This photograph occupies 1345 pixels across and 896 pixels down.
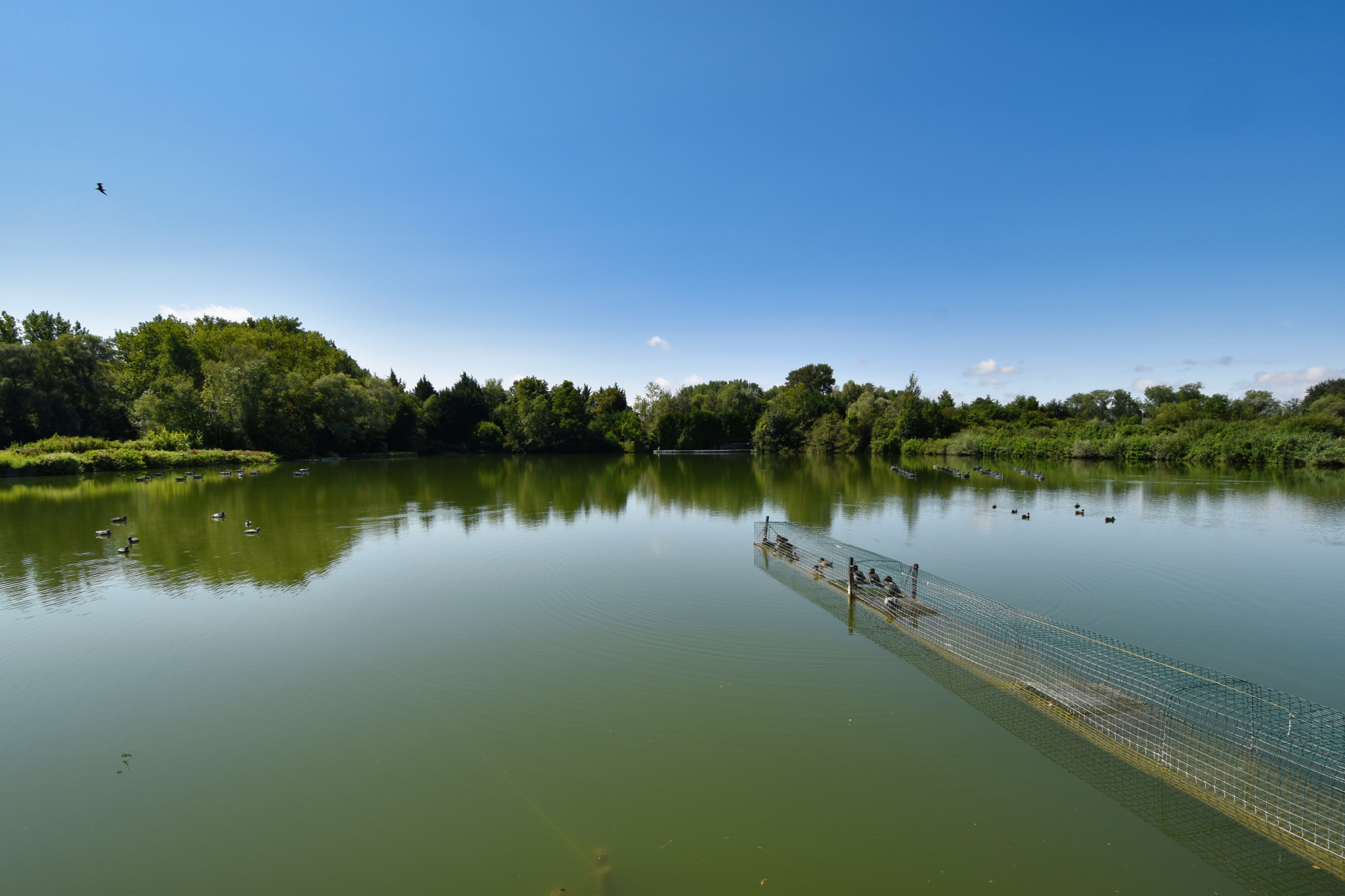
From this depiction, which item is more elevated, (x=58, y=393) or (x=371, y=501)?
(x=58, y=393)

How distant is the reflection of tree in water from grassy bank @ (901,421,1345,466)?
3960 mm

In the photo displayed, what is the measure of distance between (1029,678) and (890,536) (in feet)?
32.5

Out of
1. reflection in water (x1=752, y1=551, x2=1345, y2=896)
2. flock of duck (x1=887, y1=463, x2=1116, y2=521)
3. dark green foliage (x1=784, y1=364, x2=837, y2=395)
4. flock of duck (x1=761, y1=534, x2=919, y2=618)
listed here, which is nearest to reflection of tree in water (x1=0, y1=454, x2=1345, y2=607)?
flock of duck (x1=887, y1=463, x2=1116, y2=521)

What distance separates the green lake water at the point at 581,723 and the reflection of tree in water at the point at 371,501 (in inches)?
11.8

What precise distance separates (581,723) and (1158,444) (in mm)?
54517

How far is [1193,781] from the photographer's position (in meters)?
5.14

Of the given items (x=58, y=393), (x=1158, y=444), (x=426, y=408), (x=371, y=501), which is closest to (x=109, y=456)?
(x=58, y=393)

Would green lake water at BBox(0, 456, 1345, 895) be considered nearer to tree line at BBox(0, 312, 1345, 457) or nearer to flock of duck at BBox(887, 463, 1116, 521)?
flock of duck at BBox(887, 463, 1116, 521)

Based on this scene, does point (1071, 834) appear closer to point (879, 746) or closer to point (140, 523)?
point (879, 746)

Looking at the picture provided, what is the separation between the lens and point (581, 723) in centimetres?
634

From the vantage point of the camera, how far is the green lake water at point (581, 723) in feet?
14.3

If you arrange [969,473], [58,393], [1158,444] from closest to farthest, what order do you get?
[969,473] → [58,393] → [1158,444]

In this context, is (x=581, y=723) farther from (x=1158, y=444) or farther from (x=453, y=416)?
(x=453, y=416)

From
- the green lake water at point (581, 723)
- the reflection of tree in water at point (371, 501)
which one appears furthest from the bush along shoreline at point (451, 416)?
the green lake water at point (581, 723)
